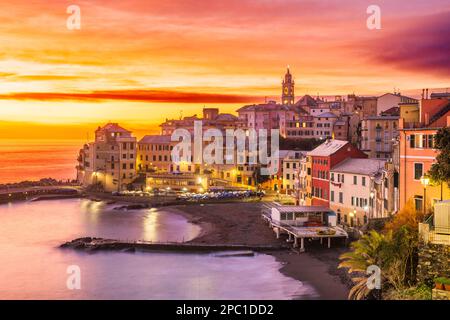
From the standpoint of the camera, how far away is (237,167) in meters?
87.0

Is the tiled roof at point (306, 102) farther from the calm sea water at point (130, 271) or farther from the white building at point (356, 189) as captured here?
the white building at point (356, 189)

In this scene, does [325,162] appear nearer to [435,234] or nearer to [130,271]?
[130,271]

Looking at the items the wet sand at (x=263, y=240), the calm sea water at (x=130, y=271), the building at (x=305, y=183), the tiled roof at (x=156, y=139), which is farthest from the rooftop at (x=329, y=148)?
the tiled roof at (x=156, y=139)

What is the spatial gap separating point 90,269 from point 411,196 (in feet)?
62.9

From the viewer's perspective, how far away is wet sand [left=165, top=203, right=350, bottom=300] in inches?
1230

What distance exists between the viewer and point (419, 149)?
32625 millimetres

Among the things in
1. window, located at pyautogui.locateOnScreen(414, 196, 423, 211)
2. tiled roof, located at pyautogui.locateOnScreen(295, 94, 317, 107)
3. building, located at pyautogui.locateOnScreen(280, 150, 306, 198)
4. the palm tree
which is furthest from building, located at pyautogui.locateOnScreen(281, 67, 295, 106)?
the palm tree

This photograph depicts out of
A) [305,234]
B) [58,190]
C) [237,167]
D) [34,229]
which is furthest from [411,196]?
[58,190]

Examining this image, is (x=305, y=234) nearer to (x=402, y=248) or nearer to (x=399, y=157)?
(x=399, y=157)

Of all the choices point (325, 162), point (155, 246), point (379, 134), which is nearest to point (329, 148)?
point (325, 162)

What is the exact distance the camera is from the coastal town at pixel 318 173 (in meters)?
31.7

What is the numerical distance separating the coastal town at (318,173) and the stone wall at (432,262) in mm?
35

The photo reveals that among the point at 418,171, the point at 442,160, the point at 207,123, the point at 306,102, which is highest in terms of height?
the point at 306,102

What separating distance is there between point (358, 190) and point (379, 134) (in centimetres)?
2980
